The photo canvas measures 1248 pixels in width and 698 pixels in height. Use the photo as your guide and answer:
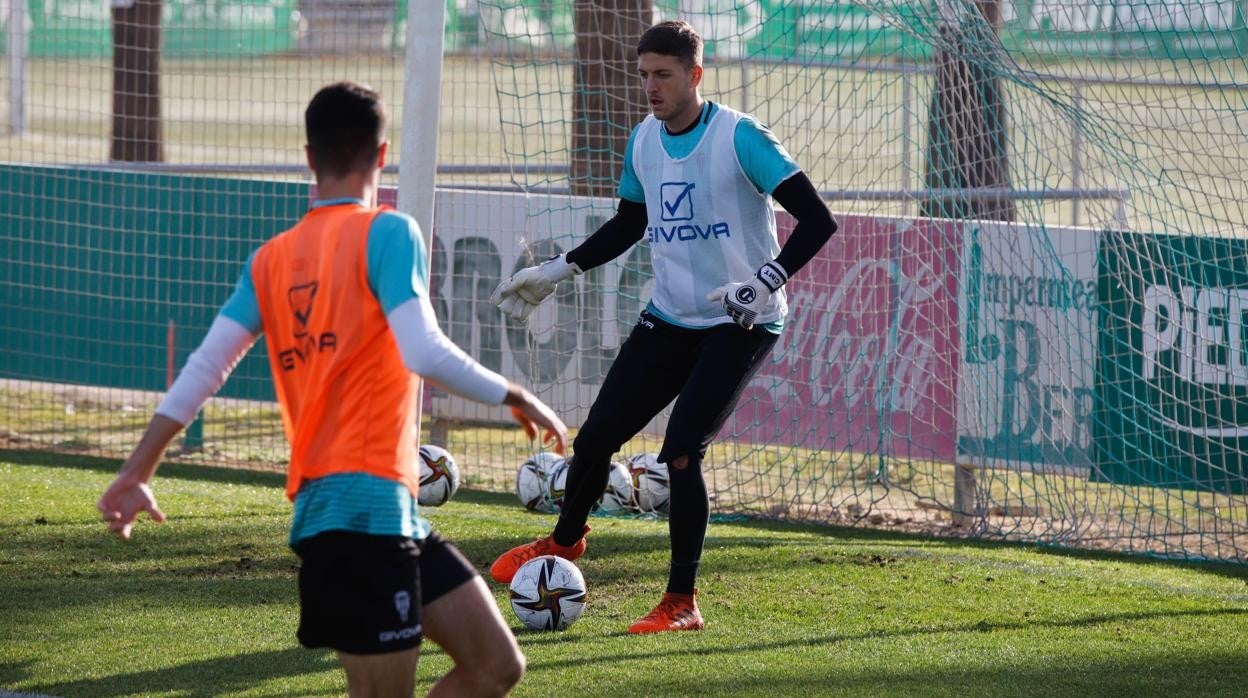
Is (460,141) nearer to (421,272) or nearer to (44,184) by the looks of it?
(44,184)

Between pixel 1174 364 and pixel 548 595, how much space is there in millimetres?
4171

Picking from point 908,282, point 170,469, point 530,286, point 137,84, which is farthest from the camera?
point 137,84

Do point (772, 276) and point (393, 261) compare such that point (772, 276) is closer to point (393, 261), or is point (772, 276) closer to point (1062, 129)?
point (393, 261)

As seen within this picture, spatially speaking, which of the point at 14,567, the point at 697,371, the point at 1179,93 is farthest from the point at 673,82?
the point at 1179,93

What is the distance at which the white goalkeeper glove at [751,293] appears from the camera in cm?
492

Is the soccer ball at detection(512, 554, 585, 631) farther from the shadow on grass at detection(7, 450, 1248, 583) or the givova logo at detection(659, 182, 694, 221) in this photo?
the givova logo at detection(659, 182, 694, 221)

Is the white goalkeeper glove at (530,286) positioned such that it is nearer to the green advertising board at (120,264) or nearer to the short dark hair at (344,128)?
the short dark hair at (344,128)

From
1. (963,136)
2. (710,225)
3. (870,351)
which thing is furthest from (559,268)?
(963,136)

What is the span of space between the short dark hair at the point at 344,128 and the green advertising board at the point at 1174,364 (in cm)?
538

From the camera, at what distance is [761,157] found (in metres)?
5.16

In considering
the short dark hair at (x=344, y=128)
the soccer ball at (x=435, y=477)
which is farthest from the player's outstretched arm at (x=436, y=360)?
the soccer ball at (x=435, y=477)

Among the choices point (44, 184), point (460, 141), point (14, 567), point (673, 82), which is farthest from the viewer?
point (460, 141)

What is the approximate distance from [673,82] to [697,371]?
1032 mm

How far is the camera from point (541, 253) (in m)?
8.89
